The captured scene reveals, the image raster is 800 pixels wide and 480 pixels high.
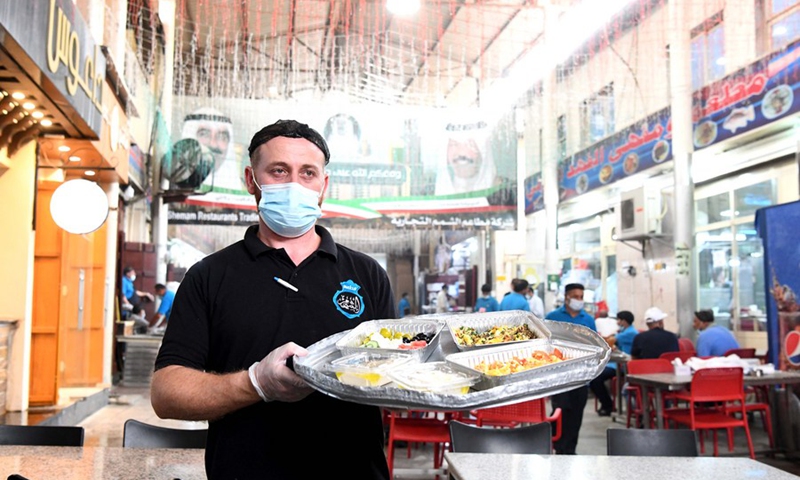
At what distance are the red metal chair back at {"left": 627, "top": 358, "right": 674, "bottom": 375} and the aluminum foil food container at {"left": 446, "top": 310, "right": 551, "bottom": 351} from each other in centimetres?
540

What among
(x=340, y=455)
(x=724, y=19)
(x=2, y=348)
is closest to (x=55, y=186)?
(x=2, y=348)

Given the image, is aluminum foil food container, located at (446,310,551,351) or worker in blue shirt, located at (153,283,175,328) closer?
aluminum foil food container, located at (446,310,551,351)

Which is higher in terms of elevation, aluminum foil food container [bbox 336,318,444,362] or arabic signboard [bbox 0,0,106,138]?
arabic signboard [bbox 0,0,106,138]

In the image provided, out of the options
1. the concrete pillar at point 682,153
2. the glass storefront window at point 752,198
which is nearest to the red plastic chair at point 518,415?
the concrete pillar at point 682,153

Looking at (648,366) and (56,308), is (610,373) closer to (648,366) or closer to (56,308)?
(648,366)

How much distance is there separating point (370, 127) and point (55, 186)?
238 inches

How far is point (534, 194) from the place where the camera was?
16.0 meters

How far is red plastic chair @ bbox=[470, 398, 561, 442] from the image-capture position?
5176 millimetres

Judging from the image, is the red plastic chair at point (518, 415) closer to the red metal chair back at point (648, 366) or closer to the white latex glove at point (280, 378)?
the red metal chair back at point (648, 366)

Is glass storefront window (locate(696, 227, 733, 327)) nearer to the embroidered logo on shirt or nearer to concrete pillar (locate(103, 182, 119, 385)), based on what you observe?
concrete pillar (locate(103, 182, 119, 385))

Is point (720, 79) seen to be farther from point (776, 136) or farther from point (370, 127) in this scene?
point (370, 127)

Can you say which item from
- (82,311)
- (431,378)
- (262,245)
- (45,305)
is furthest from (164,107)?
(431,378)

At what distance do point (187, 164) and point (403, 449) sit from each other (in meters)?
7.01

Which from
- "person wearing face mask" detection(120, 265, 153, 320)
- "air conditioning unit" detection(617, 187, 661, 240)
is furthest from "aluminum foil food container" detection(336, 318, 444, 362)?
"air conditioning unit" detection(617, 187, 661, 240)
